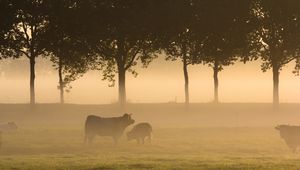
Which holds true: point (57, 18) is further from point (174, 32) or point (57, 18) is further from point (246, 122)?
point (246, 122)

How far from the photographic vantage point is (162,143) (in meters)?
42.7

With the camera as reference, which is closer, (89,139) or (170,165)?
(170,165)

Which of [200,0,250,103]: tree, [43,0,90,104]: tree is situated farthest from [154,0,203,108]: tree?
[43,0,90,104]: tree

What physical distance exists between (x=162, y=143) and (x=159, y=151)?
420 centimetres

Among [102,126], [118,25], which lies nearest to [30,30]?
[118,25]

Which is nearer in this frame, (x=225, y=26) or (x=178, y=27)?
(x=178, y=27)

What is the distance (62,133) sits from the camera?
48344mm

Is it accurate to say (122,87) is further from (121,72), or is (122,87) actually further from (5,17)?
(5,17)

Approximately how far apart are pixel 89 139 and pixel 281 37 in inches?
1331

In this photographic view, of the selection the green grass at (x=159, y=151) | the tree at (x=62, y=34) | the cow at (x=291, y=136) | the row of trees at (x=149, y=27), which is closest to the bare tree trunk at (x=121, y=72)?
the row of trees at (x=149, y=27)

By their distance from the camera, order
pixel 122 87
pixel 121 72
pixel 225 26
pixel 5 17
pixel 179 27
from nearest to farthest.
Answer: pixel 5 17 < pixel 179 27 < pixel 225 26 < pixel 122 87 < pixel 121 72

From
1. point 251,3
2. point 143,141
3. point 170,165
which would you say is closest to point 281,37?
point 251,3

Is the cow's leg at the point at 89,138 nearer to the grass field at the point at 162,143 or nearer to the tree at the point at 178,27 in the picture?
the grass field at the point at 162,143

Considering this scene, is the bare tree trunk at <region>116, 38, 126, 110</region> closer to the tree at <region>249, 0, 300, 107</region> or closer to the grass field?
the grass field
